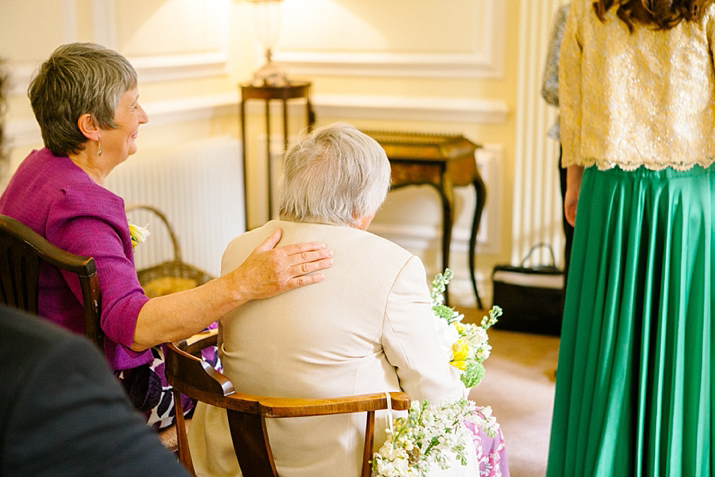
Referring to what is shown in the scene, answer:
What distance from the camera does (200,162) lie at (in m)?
3.97

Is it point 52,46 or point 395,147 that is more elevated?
point 52,46

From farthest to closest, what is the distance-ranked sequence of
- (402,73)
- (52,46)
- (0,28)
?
(402,73) < (52,46) < (0,28)

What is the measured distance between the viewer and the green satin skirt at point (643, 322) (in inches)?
80.3

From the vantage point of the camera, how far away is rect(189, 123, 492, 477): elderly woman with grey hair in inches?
58.6

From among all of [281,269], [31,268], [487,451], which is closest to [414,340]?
[281,269]

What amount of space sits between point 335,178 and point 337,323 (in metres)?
0.30

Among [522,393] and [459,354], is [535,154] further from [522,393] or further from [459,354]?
[459,354]

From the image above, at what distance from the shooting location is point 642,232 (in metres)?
2.11

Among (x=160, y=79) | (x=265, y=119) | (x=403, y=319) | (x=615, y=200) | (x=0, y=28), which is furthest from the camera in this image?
(x=265, y=119)

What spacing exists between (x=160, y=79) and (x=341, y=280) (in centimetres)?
272

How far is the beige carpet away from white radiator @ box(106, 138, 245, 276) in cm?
146

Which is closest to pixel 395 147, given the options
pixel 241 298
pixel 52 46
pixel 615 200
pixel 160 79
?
pixel 160 79

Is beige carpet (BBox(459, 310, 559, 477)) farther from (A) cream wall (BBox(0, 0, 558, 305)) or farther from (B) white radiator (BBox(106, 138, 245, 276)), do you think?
(B) white radiator (BBox(106, 138, 245, 276))

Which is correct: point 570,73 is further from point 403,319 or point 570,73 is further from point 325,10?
point 325,10
